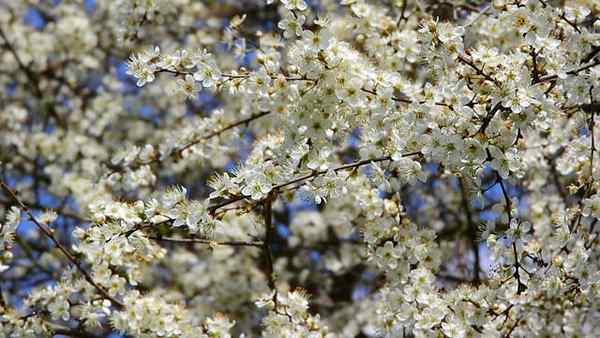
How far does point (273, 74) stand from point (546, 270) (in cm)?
153

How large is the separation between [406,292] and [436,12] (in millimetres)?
1780

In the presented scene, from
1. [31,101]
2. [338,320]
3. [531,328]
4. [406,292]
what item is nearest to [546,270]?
[531,328]

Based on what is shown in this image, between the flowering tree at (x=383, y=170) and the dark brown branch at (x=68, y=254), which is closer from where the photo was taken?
the flowering tree at (x=383, y=170)

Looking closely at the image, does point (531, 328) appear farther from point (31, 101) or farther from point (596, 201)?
point (31, 101)

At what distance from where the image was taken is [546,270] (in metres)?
3.46

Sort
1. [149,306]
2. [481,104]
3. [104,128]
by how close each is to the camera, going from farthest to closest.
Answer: [104,128]
[149,306]
[481,104]

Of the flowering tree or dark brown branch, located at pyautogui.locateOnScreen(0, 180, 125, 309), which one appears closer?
the flowering tree

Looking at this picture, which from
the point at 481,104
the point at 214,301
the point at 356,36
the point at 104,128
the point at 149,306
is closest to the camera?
the point at 481,104

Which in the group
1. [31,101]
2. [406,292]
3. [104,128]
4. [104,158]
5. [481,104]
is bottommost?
[406,292]

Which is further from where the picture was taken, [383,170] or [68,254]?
[68,254]

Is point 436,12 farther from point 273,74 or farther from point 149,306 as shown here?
point 149,306

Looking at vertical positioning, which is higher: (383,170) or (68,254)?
(68,254)

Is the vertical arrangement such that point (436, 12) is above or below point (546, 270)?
above

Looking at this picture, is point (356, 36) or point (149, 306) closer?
point (149, 306)
